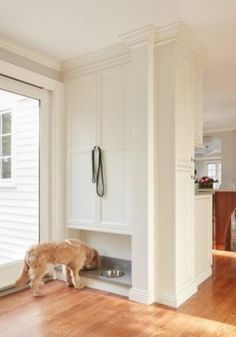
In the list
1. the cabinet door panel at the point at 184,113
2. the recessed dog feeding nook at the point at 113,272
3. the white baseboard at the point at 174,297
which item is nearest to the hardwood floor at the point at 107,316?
the white baseboard at the point at 174,297

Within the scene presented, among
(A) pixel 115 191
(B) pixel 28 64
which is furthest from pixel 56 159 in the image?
(B) pixel 28 64

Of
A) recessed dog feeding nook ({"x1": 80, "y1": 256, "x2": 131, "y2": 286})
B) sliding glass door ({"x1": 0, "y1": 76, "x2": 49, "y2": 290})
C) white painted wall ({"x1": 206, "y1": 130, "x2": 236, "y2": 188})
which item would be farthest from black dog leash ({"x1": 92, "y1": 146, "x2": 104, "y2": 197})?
white painted wall ({"x1": 206, "y1": 130, "x2": 236, "y2": 188})

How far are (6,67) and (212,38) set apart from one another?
1.95 m

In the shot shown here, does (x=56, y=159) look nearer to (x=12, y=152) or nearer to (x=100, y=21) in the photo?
(x=12, y=152)

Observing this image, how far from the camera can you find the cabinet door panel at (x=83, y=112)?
3227 millimetres

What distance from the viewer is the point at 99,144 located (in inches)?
125

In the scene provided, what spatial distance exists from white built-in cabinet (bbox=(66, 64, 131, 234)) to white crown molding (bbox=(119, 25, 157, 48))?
287 mm

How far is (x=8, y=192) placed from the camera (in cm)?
312

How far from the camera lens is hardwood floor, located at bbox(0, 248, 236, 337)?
7.09 ft

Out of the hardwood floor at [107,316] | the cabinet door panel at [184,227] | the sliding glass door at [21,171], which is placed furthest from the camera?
the sliding glass door at [21,171]

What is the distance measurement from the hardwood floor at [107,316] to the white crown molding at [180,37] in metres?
2.30

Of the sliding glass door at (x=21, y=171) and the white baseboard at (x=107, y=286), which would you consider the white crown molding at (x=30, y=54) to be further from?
the white baseboard at (x=107, y=286)

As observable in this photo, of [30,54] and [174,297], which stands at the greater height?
[30,54]

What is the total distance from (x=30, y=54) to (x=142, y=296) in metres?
2.58
